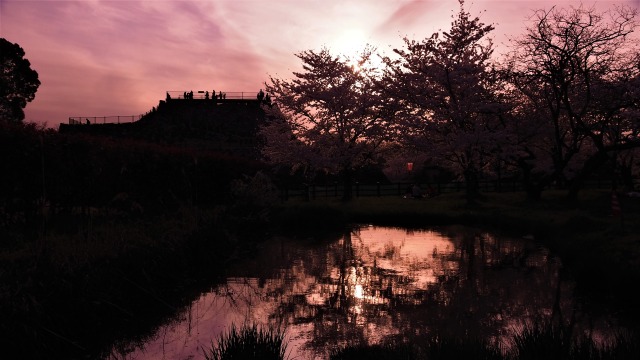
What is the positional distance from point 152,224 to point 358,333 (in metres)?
8.10

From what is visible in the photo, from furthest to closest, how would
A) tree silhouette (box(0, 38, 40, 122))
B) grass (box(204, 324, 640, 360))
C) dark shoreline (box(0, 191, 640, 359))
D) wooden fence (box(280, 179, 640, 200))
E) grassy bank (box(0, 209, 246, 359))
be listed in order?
tree silhouette (box(0, 38, 40, 122)) < wooden fence (box(280, 179, 640, 200)) < dark shoreline (box(0, 191, 640, 359)) < grassy bank (box(0, 209, 246, 359)) < grass (box(204, 324, 640, 360))

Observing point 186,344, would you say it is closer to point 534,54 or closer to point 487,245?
point 487,245

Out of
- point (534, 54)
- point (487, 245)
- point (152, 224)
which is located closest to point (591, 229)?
point (487, 245)

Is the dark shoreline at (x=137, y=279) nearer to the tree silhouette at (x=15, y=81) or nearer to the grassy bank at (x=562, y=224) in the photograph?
the grassy bank at (x=562, y=224)

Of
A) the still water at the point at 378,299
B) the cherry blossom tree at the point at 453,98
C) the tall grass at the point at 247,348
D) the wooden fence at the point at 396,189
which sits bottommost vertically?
the still water at the point at 378,299

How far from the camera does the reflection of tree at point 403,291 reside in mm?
8344

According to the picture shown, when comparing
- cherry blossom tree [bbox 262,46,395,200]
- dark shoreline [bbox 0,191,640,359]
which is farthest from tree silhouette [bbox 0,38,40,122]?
dark shoreline [bbox 0,191,640,359]

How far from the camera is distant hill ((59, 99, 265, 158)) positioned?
72.1 metres

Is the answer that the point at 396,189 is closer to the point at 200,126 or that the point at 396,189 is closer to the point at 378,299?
the point at 378,299

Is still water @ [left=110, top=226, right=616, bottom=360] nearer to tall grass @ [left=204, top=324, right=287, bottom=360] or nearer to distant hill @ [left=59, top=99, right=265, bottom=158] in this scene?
tall grass @ [left=204, top=324, right=287, bottom=360]

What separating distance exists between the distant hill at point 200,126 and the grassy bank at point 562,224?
47.2 meters

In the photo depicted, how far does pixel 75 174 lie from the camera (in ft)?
43.3

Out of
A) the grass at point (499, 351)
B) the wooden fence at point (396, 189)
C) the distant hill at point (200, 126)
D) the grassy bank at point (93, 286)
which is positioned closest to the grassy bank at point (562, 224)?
the grass at point (499, 351)

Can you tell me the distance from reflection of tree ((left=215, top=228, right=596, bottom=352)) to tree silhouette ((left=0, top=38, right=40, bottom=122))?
44.7 m
